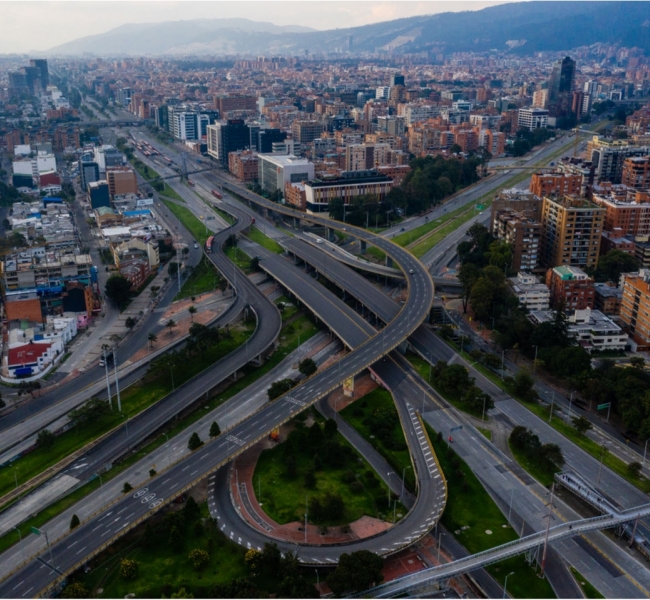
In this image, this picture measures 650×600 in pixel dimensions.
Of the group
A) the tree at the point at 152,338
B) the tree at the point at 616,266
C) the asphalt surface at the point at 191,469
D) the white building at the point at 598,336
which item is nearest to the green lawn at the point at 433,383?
the asphalt surface at the point at 191,469

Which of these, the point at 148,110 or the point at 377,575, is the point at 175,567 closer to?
the point at 377,575

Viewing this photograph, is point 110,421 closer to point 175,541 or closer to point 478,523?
point 175,541

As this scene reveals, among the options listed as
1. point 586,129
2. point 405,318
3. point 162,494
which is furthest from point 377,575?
point 586,129

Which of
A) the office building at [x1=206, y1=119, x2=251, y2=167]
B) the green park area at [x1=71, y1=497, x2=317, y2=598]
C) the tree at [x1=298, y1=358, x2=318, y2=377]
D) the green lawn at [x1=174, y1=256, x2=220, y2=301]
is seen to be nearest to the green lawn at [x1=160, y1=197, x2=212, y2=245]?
the green lawn at [x1=174, y1=256, x2=220, y2=301]

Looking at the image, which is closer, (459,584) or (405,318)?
(459,584)

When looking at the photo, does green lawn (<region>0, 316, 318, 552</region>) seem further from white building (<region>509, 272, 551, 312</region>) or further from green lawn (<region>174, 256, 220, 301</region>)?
white building (<region>509, 272, 551, 312</region>)

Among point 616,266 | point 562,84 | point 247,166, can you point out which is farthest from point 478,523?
point 562,84
